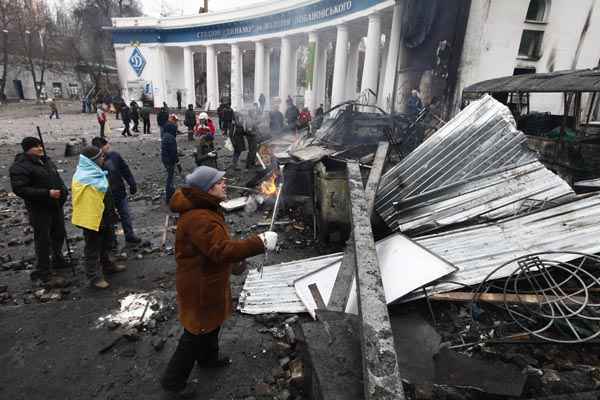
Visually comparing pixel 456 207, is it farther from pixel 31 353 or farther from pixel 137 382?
pixel 31 353

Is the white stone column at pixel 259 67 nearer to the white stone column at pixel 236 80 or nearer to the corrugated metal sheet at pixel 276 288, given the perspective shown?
the white stone column at pixel 236 80

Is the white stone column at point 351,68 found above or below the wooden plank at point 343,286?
above

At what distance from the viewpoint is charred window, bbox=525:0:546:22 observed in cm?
1293

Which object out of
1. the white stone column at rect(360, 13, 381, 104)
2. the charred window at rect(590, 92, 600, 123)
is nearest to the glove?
the white stone column at rect(360, 13, 381, 104)

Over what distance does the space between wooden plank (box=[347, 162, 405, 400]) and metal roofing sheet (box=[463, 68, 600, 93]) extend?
6546mm

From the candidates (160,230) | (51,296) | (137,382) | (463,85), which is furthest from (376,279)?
(463,85)

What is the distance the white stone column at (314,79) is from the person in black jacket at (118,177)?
1842 cm

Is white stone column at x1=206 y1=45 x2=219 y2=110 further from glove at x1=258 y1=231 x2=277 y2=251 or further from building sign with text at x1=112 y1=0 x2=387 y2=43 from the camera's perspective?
glove at x1=258 y1=231 x2=277 y2=251

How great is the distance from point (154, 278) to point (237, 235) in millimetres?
1807

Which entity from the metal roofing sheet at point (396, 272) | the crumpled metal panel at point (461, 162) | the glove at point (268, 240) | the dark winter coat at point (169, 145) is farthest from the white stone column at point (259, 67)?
the glove at point (268, 240)

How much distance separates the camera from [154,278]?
4.41m

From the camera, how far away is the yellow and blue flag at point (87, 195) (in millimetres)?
3812

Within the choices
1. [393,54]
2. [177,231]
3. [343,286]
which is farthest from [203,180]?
[393,54]

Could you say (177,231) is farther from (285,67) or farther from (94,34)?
(94,34)
